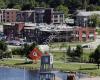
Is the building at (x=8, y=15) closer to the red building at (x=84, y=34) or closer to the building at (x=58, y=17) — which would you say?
the building at (x=58, y=17)

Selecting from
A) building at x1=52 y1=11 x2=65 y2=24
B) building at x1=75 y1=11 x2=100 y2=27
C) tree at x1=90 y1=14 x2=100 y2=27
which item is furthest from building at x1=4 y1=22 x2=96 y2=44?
building at x1=75 y1=11 x2=100 y2=27

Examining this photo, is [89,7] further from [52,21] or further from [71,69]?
[71,69]

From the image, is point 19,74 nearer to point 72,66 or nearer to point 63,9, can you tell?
point 72,66

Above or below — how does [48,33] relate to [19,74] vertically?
below

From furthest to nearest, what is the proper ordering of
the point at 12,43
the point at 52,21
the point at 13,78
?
the point at 52,21 < the point at 12,43 < the point at 13,78

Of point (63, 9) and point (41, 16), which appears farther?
point (63, 9)

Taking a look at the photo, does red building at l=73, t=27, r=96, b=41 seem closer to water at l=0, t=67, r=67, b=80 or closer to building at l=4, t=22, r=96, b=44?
building at l=4, t=22, r=96, b=44

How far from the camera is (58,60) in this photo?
51.7 metres

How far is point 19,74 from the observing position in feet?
147

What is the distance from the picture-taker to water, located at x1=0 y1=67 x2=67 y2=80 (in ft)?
140

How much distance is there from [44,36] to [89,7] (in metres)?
26.1

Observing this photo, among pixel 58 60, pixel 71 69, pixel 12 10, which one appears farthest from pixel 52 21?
pixel 71 69

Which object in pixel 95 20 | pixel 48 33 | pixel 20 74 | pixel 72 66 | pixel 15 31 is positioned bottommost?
pixel 15 31

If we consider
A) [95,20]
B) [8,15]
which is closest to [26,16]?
[8,15]
